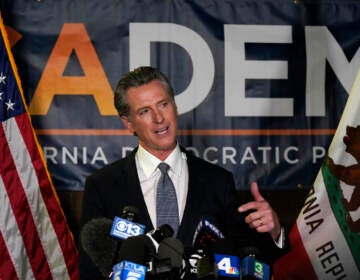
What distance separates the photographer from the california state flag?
8.92 feet

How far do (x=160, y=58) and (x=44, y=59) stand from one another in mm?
544

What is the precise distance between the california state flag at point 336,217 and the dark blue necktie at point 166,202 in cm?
110

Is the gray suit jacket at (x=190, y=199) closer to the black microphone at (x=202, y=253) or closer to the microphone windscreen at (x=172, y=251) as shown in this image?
the black microphone at (x=202, y=253)

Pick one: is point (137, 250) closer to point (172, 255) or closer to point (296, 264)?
point (172, 255)

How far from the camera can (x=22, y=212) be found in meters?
2.67

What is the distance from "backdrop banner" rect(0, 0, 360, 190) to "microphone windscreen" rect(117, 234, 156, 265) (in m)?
1.86

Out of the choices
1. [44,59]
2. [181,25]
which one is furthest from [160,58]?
[44,59]

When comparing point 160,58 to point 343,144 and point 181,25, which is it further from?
point 343,144

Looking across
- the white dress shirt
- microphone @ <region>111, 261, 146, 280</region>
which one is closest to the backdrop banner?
the white dress shirt

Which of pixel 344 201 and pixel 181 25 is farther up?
pixel 181 25

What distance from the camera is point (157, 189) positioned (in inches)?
74.4

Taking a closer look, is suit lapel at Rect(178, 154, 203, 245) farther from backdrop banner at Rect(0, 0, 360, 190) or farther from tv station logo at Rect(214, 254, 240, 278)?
backdrop banner at Rect(0, 0, 360, 190)

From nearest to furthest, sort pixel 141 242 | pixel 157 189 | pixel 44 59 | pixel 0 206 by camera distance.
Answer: pixel 141 242 → pixel 157 189 → pixel 0 206 → pixel 44 59

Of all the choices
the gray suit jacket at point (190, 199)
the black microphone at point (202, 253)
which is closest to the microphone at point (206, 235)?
the black microphone at point (202, 253)
